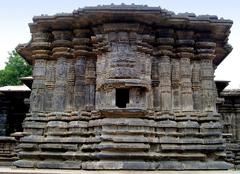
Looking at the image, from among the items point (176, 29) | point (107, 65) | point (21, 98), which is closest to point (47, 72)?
point (107, 65)

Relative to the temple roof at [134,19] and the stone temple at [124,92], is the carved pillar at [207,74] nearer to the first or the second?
the stone temple at [124,92]

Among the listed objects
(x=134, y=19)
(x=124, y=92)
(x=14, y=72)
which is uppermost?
(x=14, y=72)

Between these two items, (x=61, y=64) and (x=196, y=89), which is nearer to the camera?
(x=196, y=89)

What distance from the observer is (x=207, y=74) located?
976cm

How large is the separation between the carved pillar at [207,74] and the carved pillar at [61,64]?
3.58m

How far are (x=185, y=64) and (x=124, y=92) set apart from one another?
6.06 feet

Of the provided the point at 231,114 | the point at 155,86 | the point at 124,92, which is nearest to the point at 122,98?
the point at 124,92

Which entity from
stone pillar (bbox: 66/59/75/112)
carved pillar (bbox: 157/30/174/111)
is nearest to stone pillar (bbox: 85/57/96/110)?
stone pillar (bbox: 66/59/75/112)

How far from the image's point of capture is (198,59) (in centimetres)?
999

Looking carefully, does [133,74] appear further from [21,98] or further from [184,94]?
[21,98]

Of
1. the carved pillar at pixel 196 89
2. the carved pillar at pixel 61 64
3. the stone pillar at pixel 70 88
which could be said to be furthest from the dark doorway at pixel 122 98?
the carved pillar at pixel 196 89

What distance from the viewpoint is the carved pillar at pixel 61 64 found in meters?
9.67

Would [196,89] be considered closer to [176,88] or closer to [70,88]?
[176,88]

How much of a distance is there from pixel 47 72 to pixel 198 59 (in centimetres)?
417
